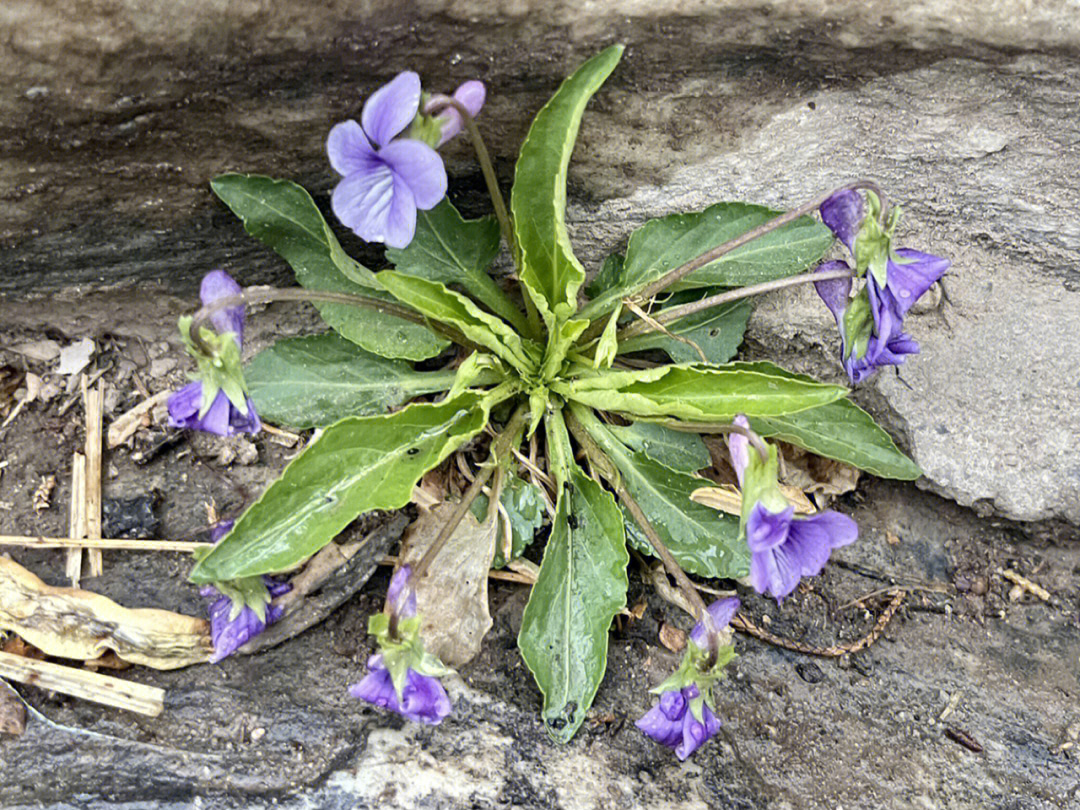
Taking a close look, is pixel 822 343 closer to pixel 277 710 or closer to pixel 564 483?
pixel 564 483

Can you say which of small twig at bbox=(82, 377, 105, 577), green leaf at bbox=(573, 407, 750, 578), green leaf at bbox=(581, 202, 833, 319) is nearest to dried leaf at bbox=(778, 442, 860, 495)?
green leaf at bbox=(573, 407, 750, 578)

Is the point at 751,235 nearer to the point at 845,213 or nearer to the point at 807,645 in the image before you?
the point at 845,213

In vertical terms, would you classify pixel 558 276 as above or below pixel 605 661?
above

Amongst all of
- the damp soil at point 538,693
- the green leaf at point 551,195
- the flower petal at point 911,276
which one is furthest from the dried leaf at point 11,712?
the flower petal at point 911,276

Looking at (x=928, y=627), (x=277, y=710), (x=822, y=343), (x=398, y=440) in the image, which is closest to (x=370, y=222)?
(x=398, y=440)

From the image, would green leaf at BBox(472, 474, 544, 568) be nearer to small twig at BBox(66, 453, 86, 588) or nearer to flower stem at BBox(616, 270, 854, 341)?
flower stem at BBox(616, 270, 854, 341)

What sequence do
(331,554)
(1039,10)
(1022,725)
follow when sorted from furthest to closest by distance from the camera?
1. (331,554)
2. (1022,725)
3. (1039,10)
